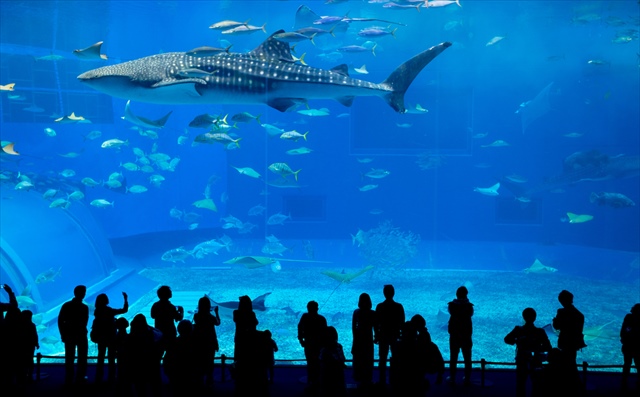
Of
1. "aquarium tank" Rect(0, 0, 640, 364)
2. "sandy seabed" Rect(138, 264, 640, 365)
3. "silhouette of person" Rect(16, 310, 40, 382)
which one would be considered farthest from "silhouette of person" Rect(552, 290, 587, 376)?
"aquarium tank" Rect(0, 0, 640, 364)

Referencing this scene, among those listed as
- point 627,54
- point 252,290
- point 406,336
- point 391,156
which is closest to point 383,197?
point 391,156

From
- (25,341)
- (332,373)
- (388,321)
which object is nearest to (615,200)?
(388,321)

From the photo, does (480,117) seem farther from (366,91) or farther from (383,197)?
(366,91)

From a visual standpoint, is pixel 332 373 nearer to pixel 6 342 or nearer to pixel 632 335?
pixel 632 335

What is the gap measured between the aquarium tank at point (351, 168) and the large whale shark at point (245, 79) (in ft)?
22.8

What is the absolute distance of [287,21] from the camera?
2578cm

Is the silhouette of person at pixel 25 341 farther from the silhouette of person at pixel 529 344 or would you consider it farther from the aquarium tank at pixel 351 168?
the aquarium tank at pixel 351 168

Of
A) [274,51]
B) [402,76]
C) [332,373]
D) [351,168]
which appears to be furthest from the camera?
[351,168]

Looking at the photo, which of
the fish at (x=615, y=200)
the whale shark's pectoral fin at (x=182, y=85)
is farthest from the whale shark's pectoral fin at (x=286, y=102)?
the fish at (x=615, y=200)

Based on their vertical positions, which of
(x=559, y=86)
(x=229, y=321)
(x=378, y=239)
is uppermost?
(x=559, y=86)

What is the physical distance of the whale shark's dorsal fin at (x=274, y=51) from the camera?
229 inches

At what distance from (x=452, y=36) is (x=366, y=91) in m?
22.9

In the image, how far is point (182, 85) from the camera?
5449 millimetres

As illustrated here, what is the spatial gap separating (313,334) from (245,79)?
10.7ft
